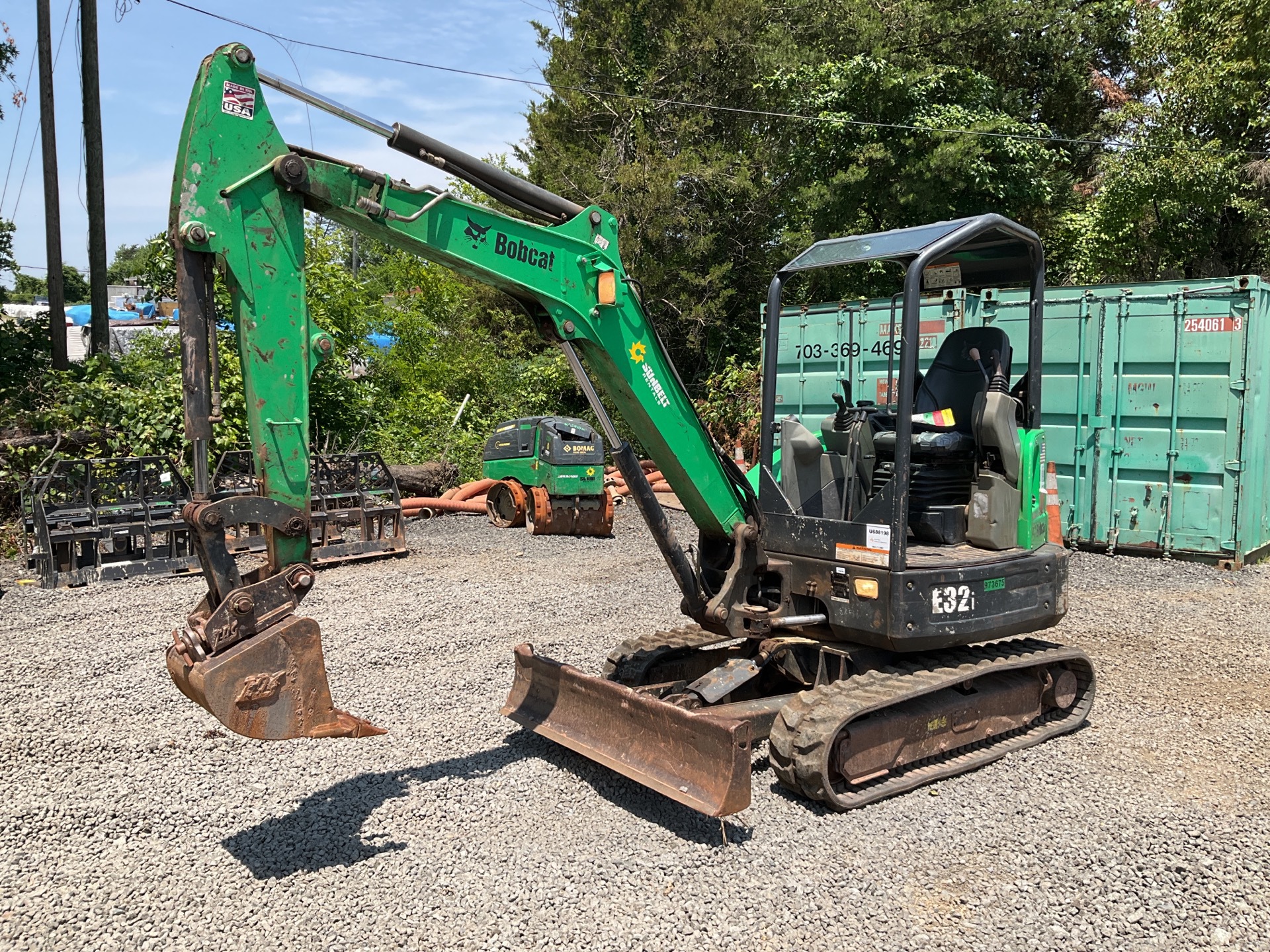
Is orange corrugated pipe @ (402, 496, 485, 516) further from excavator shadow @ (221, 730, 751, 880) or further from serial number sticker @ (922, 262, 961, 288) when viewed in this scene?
serial number sticker @ (922, 262, 961, 288)

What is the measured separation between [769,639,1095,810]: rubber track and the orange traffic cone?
2.56 feet

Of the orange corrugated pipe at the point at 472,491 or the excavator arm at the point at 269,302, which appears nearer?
the excavator arm at the point at 269,302

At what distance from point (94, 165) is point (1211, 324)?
15475 mm

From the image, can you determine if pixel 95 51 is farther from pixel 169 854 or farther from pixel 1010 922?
pixel 1010 922

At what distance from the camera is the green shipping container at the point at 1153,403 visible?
9.84 metres

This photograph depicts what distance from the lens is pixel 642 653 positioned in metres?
5.74

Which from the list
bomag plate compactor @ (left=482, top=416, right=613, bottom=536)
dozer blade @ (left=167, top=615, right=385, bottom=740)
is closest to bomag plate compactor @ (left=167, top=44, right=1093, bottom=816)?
dozer blade @ (left=167, top=615, right=385, bottom=740)

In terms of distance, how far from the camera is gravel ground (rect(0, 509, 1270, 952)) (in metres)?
3.67

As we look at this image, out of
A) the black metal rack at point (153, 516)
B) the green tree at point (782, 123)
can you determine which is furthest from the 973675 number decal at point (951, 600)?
the green tree at point (782, 123)

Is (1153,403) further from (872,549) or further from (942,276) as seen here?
(872,549)

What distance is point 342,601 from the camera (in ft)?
29.3

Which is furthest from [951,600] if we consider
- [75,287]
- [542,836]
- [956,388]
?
[75,287]

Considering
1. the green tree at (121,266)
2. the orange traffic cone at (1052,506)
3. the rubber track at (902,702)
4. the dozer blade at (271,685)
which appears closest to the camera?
the dozer blade at (271,685)

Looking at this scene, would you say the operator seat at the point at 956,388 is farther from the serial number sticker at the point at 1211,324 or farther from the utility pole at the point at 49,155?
the utility pole at the point at 49,155
